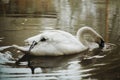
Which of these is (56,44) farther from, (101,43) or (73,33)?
(101,43)

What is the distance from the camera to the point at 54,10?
200 cm

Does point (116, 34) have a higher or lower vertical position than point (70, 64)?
higher

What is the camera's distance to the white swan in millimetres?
1947

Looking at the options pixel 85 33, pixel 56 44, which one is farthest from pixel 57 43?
pixel 85 33

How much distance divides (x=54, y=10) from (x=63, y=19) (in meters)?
0.07

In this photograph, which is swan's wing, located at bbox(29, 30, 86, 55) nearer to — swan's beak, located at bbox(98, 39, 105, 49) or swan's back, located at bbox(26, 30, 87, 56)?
swan's back, located at bbox(26, 30, 87, 56)

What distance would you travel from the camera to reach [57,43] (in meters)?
1.95

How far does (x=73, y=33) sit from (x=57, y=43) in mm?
101

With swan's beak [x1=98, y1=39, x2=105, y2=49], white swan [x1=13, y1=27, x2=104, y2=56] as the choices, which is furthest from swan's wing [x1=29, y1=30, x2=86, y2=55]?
swan's beak [x1=98, y1=39, x2=105, y2=49]

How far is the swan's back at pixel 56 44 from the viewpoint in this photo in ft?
6.39

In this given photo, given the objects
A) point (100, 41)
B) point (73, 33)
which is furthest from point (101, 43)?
point (73, 33)

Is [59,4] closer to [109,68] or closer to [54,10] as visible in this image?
[54,10]

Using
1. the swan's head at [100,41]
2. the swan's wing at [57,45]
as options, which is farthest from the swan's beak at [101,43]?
the swan's wing at [57,45]

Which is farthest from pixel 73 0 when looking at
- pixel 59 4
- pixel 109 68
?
pixel 109 68
